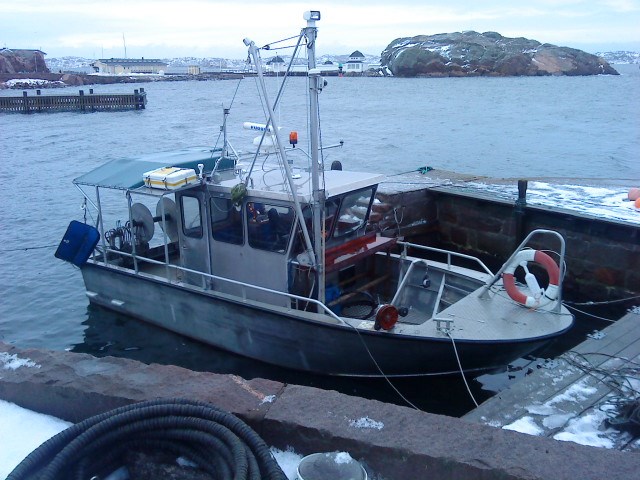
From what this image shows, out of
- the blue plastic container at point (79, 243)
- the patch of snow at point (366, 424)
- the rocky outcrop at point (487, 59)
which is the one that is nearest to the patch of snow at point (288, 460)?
the patch of snow at point (366, 424)

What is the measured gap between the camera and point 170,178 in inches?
330

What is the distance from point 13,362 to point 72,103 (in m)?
59.1

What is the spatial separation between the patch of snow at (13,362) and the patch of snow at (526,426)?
3531 mm

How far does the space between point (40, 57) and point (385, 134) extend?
115527 mm

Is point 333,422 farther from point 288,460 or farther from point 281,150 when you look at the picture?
point 281,150

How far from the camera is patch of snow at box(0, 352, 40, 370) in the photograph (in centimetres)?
377

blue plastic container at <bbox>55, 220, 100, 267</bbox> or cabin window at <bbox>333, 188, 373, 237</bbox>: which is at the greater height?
cabin window at <bbox>333, 188, 373, 237</bbox>

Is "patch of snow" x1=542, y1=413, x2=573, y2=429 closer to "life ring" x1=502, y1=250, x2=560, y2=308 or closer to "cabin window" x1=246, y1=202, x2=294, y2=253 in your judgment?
"life ring" x1=502, y1=250, x2=560, y2=308

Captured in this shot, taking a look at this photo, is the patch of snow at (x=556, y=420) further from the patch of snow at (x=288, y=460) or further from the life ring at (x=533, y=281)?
Result: the life ring at (x=533, y=281)

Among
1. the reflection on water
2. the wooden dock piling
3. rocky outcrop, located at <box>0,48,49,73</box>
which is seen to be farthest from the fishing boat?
rocky outcrop, located at <box>0,48,49,73</box>

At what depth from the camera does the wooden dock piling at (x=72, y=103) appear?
55500mm

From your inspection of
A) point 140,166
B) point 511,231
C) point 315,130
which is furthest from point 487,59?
point 315,130

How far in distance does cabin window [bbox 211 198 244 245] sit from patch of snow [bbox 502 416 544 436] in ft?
15.5

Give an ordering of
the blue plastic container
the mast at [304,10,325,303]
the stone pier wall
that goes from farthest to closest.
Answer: the stone pier wall < the blue plastic container < the mast at [304,10,325,303]
